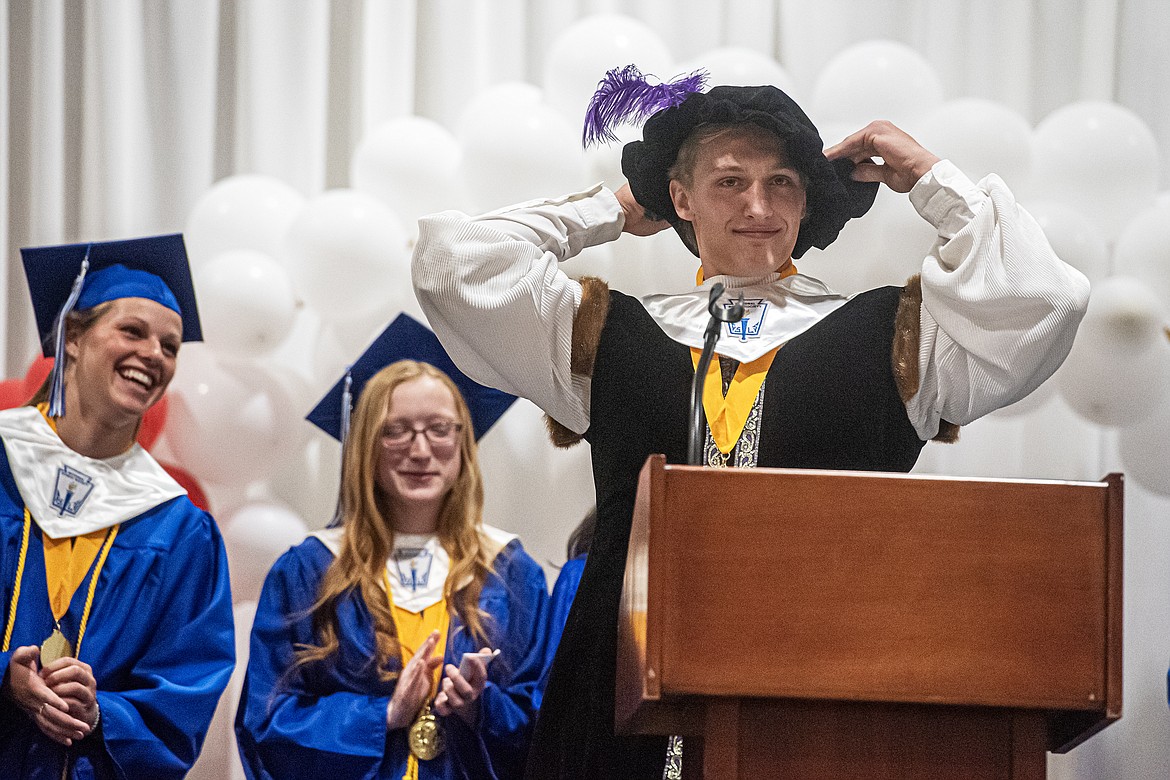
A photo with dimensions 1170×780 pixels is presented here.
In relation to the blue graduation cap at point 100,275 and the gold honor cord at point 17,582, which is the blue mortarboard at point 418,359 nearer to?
the blue graduation cap at point 100,275

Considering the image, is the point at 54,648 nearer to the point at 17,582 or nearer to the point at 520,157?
the point at 17,582

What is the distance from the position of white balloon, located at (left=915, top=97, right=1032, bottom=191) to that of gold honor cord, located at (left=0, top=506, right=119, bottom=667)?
2371 millimetres

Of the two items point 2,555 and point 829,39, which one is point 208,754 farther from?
point 829,39

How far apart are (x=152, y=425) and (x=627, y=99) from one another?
6.69ft

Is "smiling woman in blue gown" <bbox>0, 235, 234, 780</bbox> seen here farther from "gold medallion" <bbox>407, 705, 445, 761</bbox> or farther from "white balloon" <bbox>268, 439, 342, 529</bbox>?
"white balloon" <bbox>268, 439, 342, 529</bbox>

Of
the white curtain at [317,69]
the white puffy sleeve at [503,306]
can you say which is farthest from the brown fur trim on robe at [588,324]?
the white curtain at [317,69]

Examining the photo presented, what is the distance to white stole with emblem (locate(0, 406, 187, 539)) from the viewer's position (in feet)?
11.2

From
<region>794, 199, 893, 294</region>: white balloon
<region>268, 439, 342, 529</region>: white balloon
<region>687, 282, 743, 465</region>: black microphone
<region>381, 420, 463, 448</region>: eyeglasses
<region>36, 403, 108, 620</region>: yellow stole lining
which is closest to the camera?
<region>687, 282, 743, 465</region>: black microphone

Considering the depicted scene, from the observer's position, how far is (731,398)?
7.72ft

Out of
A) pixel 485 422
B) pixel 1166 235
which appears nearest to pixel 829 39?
pixel 1166 235

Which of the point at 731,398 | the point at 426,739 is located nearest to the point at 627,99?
the point at 731,398

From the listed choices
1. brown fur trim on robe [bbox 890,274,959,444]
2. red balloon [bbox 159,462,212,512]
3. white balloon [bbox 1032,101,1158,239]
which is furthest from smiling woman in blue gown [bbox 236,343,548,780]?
white balloon [bbox 1032,101,1158,239]

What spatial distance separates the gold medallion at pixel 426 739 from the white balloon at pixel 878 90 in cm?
193

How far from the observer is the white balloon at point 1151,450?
148 inches
